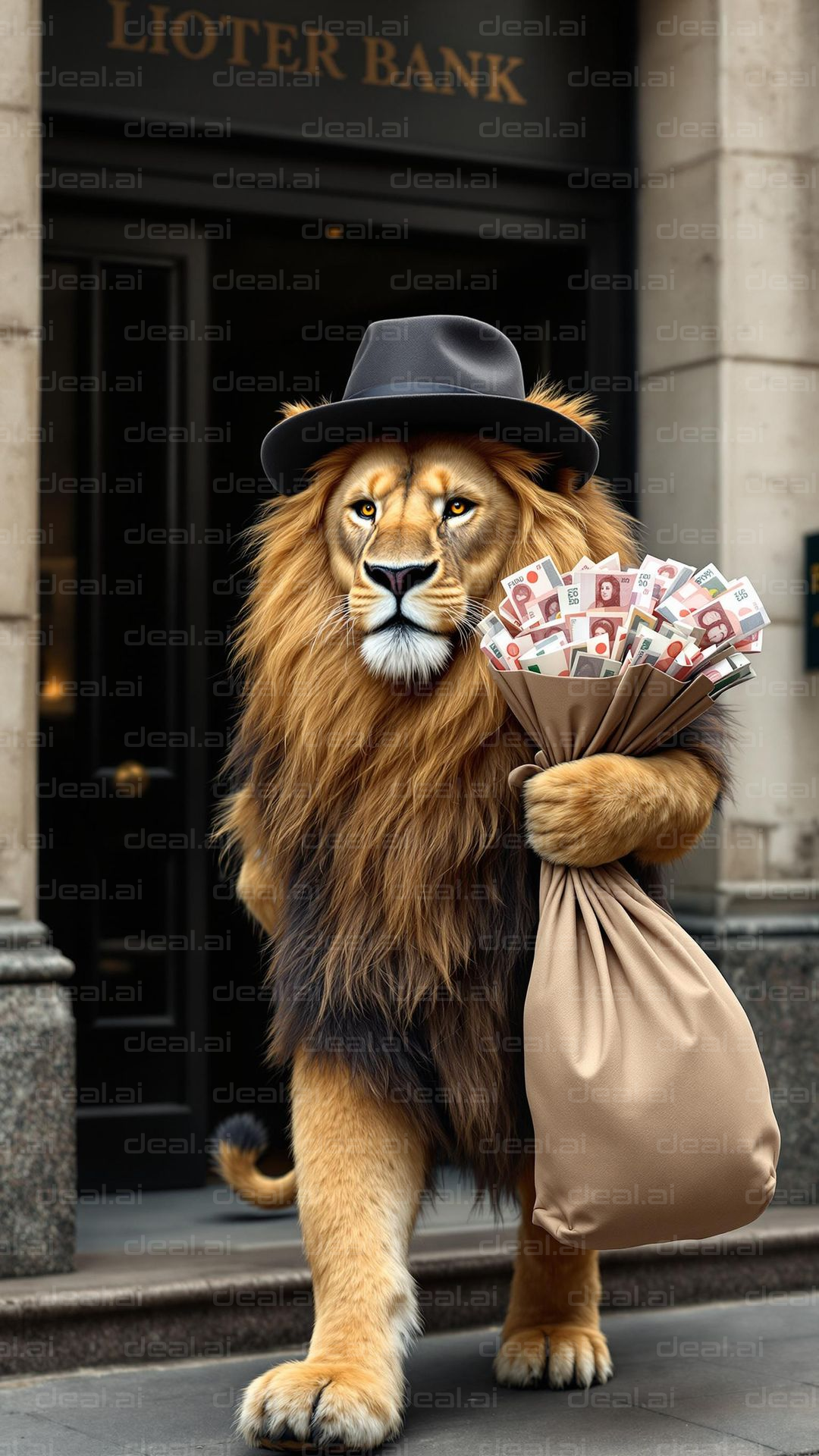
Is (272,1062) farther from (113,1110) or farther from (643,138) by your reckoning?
(643,138)

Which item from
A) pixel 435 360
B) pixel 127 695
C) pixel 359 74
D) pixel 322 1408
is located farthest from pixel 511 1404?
pixel 359 74

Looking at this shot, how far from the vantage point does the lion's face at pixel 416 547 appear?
3.40 metres

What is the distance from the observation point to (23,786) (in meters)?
4.49

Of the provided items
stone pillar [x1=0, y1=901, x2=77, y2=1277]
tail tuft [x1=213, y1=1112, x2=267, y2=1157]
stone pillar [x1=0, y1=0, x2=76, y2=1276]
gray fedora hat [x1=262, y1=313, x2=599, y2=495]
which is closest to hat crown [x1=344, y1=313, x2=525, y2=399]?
gray fedora hat [x1=262, y1=313, x2=599, y2=495]

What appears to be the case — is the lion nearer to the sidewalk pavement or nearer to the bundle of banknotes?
the bundle of banknotes

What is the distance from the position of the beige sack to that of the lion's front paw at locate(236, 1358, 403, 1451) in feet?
1.45

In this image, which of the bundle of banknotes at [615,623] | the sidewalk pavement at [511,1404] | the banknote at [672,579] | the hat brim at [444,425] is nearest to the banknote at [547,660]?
the bundle of banknotes at [615,623]

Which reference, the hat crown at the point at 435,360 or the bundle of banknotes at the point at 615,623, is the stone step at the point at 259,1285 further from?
the hat crown at the point at 435,360

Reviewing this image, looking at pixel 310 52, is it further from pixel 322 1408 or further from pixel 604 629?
pixel 322 1408

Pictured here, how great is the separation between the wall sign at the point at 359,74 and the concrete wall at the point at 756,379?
40cm

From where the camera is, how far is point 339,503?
3.64m

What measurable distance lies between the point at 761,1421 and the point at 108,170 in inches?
157

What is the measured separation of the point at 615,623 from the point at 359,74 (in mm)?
3099

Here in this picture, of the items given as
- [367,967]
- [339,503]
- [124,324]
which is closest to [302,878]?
[367,967]
